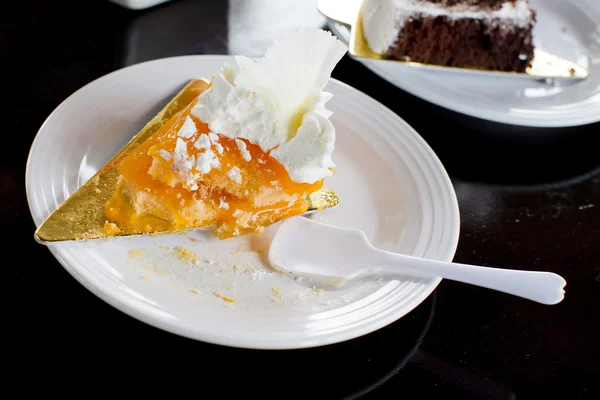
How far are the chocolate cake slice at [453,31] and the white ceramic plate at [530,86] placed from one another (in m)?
0.05

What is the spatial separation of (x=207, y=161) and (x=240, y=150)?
63mm

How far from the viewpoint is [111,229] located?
914mm

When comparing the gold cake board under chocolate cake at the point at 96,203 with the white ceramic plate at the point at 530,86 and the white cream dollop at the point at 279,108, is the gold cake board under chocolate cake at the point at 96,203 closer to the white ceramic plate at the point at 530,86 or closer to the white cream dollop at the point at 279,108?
the white cream dollop at the point at 279,108

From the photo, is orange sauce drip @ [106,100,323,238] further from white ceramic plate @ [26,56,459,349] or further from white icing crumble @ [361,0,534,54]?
white icing crumble @ [361,0,534,54]

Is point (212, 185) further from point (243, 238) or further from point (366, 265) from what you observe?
point (366, 265)

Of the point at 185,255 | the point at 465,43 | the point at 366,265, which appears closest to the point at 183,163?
the point at 185,255

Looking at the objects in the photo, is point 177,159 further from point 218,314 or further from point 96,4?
point 96,4

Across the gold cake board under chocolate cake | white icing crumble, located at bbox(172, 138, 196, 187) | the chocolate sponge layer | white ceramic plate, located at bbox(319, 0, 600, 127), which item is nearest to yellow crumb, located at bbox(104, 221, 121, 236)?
the gold cake board under chocolate cake

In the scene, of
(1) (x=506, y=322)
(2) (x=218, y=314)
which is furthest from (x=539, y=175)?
(2) (x=218, y=314)

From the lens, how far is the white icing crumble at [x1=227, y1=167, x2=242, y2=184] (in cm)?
97

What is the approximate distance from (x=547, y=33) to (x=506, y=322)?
1.02m

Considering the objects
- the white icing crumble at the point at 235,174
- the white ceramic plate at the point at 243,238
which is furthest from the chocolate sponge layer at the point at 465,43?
the white icing crumble at the point at 235,174

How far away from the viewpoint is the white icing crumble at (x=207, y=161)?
944mm

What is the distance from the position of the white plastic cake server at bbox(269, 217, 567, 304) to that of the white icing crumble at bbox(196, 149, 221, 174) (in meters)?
0.15
